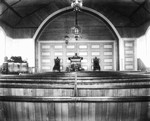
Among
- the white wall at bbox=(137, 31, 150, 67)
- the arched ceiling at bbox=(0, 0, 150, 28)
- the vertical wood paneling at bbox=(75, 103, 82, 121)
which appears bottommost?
the vertical wood paneling at bbox=(75, 103, 82, 121)

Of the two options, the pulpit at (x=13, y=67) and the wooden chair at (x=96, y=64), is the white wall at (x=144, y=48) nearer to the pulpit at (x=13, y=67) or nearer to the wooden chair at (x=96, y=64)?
the wooden chair at (x=96, y=64)

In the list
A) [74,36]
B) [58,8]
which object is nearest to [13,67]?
[74,36]

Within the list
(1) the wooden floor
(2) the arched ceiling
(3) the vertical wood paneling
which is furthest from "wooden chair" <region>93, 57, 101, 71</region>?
(3) the vertical wood paneling

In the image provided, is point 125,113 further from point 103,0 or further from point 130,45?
point 130,45

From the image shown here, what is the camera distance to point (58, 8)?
12281 millimetres

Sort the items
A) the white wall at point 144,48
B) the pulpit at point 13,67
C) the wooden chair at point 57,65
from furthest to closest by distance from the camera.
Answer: the wooden chair at point 57,65 → the white wall at point 144,48 → the pulpit at point 13,67

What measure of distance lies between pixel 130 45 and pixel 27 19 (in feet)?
24.5

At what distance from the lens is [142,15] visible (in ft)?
36.7

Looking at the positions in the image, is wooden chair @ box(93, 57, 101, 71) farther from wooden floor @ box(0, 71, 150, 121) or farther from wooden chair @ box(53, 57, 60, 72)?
wooden floor @ box(0, 71, 150, 121)

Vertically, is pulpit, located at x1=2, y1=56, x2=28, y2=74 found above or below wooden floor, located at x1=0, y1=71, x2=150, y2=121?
above

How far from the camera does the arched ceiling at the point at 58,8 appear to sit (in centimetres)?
1054

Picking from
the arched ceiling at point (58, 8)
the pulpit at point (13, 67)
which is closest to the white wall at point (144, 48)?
the arched ceiling at point (58, 8)

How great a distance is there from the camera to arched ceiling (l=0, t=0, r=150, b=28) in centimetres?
1054

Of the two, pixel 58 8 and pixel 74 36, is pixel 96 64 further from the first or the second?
pixel 58 8
